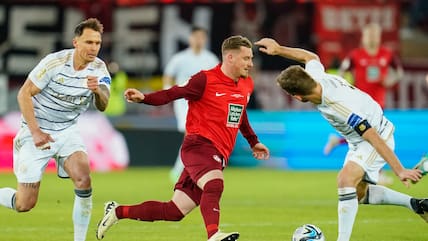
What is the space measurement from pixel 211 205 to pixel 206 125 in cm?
95

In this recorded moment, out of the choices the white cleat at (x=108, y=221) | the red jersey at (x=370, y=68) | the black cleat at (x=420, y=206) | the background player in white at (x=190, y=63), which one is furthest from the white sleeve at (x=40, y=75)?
the red jersey at (x=370, y=68)

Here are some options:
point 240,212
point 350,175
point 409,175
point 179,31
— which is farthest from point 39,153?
point 179,31

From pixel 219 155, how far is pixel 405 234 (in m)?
2.52

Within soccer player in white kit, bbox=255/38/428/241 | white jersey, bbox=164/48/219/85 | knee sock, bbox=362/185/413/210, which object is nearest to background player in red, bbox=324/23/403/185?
white jersey, bbox=164/48/219/85

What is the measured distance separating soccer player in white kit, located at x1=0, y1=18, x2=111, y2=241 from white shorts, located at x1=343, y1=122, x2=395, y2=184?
235cm

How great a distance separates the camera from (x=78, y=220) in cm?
1072

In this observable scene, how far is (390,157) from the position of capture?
385 inches

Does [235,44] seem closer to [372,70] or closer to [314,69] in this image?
[314,69]

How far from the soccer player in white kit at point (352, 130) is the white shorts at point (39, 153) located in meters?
2.01

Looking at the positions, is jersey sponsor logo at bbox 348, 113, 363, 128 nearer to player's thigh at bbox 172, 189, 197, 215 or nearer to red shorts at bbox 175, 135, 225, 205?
red shorts at bbox 175, 135, 225, 205

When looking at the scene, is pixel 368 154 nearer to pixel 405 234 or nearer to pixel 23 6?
pixel 405 234

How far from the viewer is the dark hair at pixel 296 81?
32.5 ft

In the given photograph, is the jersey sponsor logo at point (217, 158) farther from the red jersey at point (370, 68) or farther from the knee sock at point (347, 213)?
the red jersey at point (370, 68)

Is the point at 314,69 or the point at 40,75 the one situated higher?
the point at 314,69
